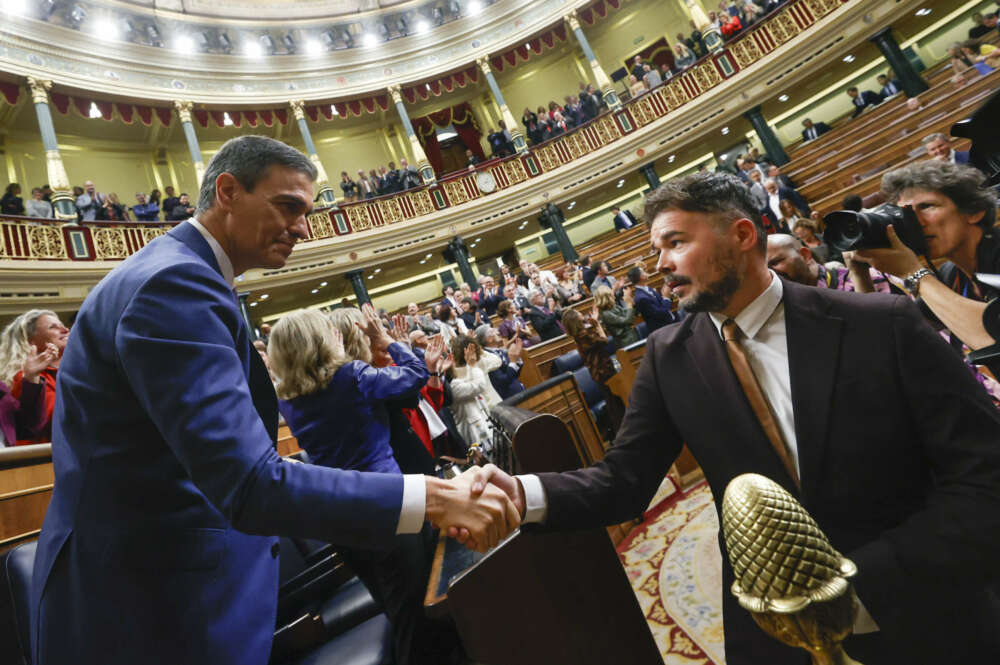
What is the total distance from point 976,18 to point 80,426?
14552 millimetres

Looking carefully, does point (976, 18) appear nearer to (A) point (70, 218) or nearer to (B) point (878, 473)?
(B) point (878, 473)

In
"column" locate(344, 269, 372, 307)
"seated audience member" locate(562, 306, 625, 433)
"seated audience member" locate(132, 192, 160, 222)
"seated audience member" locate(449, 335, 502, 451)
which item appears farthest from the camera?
"column" locate(344, 269, 372, 307)

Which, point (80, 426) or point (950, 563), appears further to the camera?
point (80, 426)

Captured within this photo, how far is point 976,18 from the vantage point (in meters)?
9.19

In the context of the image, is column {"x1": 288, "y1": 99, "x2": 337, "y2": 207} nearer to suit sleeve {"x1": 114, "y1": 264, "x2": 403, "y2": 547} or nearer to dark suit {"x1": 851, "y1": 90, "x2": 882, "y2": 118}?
suit sleeve {"x1": 114, "y1": 264, "x2": 403, "y2": 547}

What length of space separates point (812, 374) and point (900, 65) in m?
11.8

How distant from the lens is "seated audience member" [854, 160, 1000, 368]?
4.75ft

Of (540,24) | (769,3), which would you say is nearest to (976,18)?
(769,3)

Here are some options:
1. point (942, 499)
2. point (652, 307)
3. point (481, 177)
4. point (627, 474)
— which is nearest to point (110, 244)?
point (481, 177)

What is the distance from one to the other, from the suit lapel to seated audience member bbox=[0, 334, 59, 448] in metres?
3.46

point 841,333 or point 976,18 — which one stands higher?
point 976,18

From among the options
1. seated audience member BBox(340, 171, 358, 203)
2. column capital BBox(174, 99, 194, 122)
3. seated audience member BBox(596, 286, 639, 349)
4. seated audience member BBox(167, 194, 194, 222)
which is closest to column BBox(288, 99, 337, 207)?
seated audience member BBox(340, 171, 358, 203)

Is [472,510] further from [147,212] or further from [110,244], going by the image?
[147,212]

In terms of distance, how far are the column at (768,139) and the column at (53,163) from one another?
43.0ft
